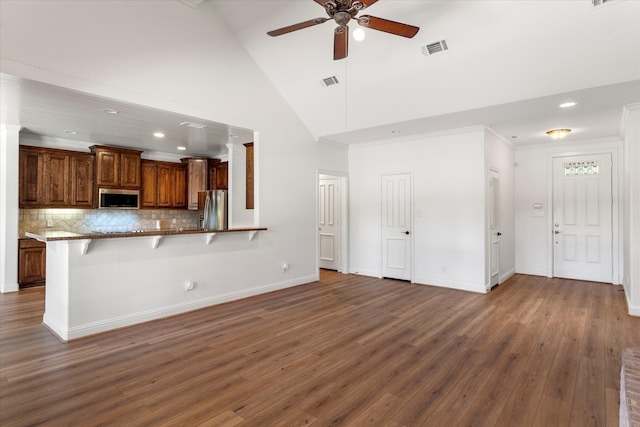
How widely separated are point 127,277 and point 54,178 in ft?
12.3

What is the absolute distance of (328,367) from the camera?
2.94 metres

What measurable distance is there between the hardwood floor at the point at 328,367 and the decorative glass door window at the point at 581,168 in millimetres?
2767

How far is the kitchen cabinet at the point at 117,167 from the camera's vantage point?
6.59m

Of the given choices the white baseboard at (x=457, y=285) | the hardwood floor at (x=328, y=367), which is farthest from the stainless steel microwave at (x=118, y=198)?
the white baseboard at (x=457, y=285)

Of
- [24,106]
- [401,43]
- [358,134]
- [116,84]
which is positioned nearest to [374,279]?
[358,134]

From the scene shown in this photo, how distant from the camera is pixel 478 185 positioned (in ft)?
18.1

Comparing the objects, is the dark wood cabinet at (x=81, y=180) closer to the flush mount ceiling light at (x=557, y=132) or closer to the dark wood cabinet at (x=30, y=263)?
the dark wood cabinet at (x=30, y=263)

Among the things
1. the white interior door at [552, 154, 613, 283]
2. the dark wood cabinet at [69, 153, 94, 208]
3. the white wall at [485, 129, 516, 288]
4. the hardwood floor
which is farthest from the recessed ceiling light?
the white interior door at [552, 154, 613, 283]

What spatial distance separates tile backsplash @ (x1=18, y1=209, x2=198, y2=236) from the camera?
244 inches

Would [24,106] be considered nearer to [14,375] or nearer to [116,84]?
[116,84]

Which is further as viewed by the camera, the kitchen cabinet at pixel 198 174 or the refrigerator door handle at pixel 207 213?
the kitchen cabinet at pixel 198 174

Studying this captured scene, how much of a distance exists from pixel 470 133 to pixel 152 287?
17.4 feet

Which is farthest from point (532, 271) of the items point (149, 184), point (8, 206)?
point (8, 206)

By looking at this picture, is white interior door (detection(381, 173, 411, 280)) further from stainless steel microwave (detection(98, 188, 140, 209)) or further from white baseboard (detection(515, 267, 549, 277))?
stainless steel microwave (detection(98, 188, 140, 209))
